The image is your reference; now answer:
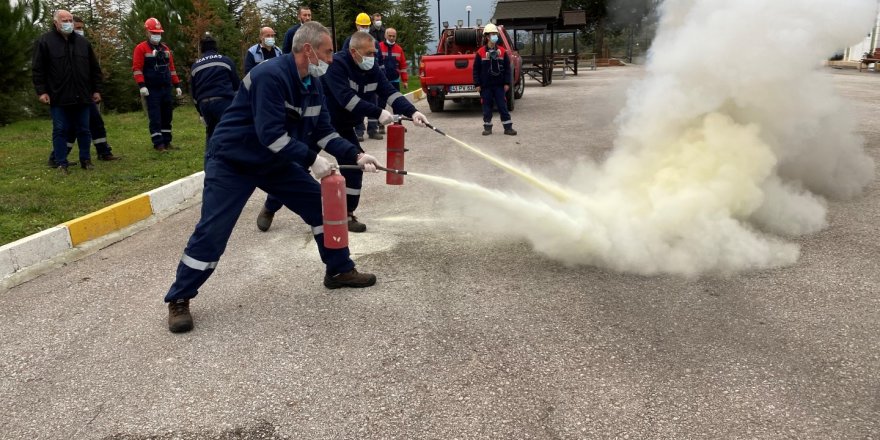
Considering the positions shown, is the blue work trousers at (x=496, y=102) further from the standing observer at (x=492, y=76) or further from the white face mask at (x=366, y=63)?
the white face mask at (x=366, y=63)

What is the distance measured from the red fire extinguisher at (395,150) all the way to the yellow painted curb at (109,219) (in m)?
2.73

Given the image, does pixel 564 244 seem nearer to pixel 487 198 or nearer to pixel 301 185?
pixel 487 198

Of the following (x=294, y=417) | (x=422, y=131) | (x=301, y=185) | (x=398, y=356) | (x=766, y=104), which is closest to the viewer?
(x=294, y=417)

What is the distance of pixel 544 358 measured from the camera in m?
3.06

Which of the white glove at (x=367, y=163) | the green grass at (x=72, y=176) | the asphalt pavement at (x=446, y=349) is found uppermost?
the white glove at (x=367, y=163)

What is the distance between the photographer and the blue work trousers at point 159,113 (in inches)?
336

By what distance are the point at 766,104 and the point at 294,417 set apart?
4571 millimetres

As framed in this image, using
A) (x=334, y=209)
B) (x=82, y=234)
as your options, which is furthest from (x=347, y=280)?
(x=82, y=234)

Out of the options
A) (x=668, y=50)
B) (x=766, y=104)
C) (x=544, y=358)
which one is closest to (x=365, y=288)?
(x=544, y=358)

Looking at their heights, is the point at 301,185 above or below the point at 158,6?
below

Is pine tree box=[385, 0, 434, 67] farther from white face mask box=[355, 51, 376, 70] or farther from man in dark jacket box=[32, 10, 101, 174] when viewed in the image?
white face mask box=[355, 51, 376, 70]

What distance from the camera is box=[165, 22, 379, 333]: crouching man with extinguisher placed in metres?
3.43

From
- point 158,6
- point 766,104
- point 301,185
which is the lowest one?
point 301,185

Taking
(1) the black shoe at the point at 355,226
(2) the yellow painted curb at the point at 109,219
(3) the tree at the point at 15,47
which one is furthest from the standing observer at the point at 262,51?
(3) the tree at the point at 15,47
